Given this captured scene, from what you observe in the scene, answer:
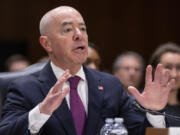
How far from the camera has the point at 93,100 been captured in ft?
8.02

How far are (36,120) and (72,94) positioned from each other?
38cm

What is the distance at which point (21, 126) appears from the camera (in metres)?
2.14

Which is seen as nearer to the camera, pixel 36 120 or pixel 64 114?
A: pixel 36 120

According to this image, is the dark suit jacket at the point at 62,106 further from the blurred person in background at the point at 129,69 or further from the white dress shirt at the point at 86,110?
the blurred person in background at the point at 129,69

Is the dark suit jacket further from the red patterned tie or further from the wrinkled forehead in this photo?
the wrinkled forehead

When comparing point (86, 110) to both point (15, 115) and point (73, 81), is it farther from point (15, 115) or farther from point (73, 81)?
point (15, 115)

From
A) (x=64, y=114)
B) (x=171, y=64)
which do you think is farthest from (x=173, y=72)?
(x=64, y=114)

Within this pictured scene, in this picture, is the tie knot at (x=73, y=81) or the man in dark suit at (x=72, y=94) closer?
the man in dark suit at (x=72, y=94)

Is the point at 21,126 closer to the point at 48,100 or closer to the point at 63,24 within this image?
the point at 48,100

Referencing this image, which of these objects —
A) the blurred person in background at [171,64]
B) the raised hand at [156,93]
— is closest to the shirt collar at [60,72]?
the raised hand at [156,93]

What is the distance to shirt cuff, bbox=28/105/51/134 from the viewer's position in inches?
81.3

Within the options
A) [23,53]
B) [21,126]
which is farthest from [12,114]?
[23,53]

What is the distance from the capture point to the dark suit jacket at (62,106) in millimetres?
2275

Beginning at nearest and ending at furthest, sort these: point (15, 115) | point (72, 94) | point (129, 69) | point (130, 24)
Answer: point (15, 115) → point (72, 94) → point (129, 69) → point (130, 24)
